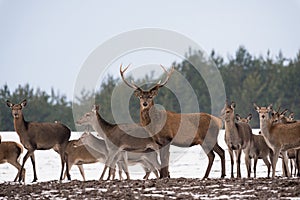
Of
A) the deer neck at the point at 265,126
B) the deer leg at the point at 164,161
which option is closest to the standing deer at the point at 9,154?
the deer leg at the point at 164,161

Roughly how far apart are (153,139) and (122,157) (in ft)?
6.70

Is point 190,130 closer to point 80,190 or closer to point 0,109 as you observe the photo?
point 80,190

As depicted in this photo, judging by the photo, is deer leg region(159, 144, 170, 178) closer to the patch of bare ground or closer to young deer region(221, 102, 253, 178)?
the patch of bare ground

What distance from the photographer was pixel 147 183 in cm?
1337

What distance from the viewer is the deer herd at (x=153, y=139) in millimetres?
16141

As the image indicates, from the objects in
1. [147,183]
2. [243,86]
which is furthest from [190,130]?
[243,86]

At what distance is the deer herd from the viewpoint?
16.1 m

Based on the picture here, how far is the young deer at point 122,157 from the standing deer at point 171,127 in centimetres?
200

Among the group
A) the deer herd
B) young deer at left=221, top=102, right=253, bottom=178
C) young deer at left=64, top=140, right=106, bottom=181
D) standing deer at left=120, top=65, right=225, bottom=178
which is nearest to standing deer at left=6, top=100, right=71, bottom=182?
the deer herd

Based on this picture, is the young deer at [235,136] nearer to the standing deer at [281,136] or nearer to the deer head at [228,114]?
the deer head at [228,114]

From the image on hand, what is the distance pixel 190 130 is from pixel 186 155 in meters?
10.3

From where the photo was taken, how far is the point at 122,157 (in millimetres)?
18188

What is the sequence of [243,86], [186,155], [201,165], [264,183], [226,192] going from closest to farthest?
[226,192] < [264,183] < [201,165] < [186,155] < [243,86]

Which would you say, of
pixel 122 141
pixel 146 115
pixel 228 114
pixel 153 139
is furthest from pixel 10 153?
pixel 228 114
